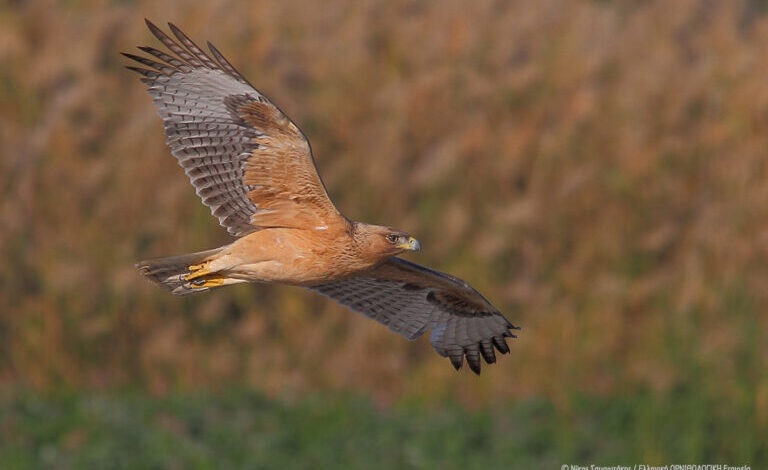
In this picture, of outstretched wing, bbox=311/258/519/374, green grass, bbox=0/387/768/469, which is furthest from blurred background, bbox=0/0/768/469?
outstretched wing, bbox=311/258/519/374

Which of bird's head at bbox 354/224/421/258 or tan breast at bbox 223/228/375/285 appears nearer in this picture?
tan breast at bbox 223/228/375/285

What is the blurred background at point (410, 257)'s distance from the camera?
946 centimetres

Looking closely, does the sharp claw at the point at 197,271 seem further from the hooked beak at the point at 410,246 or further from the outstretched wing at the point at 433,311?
the outstretched wing at the point at 433,311

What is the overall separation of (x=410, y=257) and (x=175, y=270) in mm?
4126

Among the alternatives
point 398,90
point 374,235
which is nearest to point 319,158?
point 398,90

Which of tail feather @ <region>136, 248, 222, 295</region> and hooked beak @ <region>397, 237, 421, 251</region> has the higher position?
hooked beak @ <region>397, 237, 421, 251</region>

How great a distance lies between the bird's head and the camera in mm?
5969

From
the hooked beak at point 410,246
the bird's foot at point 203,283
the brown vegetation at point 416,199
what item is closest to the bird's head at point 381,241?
the hooked beak at point 410,246

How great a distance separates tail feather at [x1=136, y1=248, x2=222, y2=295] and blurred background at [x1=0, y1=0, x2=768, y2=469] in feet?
10.9

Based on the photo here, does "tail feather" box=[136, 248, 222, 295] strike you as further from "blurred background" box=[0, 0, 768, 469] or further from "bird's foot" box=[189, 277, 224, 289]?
Answer: "blurred background" box=[0, 0, 768, 469]

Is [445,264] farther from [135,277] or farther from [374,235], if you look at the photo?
[374,235]

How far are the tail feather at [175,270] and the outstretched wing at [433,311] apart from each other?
133cm

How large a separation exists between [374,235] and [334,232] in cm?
19

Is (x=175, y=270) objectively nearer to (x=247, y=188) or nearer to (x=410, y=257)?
(x=247, y=188)
